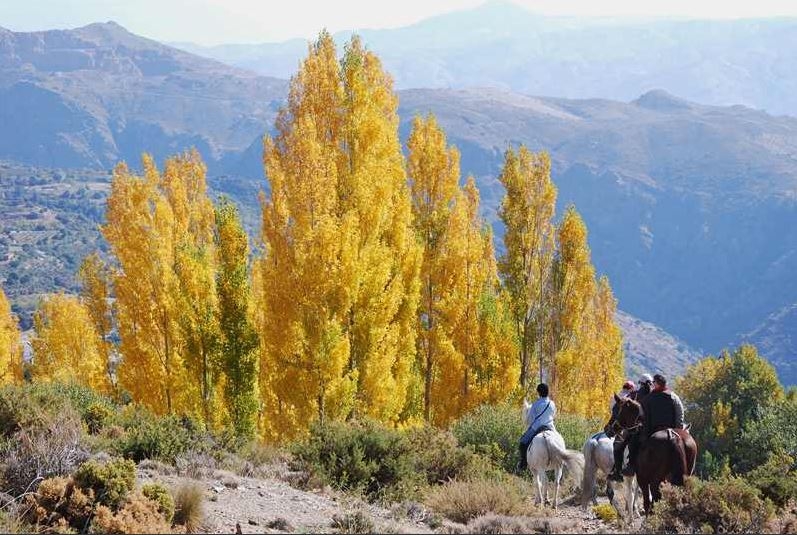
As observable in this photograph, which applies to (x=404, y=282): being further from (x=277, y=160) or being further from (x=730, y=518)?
(x=730, y=518)

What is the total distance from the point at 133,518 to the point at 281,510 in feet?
6.89

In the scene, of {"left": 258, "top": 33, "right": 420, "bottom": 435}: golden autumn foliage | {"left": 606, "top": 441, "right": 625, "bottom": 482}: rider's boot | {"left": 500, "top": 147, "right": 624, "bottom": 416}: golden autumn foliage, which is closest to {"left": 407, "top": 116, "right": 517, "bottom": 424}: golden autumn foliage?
{"left": 500, "top": 147, "right": 624, "bottom": 416}: golden autumn foliage

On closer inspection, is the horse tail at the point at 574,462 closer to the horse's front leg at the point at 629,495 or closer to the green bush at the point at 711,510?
the horse's front leg at the point at 629,495

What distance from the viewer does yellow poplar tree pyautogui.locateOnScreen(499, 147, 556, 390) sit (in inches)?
1046

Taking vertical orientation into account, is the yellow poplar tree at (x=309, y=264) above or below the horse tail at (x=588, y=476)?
above

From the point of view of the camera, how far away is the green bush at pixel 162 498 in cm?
913

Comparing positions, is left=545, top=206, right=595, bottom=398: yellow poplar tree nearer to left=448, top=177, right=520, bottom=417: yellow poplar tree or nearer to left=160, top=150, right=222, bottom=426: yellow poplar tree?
left=448, top=177, right=520, bottom=417: yellow poplar tree

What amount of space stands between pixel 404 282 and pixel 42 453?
1149 cm

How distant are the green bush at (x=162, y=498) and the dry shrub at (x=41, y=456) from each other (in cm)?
207

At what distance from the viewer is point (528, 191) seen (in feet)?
87.2

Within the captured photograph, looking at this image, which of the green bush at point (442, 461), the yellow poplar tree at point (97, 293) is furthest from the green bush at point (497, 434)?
the yellow poplar tree at point (97, 293)

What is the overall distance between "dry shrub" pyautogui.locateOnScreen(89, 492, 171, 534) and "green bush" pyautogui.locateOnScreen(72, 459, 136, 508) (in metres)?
0.21

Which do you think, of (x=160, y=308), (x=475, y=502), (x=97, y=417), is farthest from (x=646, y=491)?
(x=160, y=308)

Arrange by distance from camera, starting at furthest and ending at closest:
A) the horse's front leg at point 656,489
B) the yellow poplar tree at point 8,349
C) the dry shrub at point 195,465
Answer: the yellow poplar tree at point 8,349 < the horse's front leg at point 656,489 < the dry shrub at point 195,465
